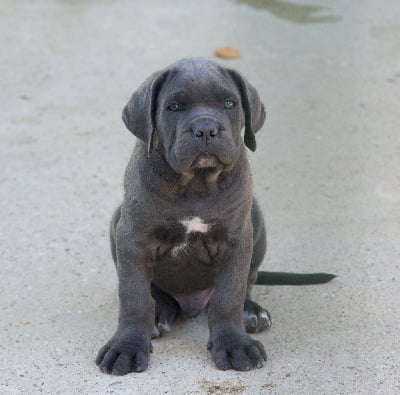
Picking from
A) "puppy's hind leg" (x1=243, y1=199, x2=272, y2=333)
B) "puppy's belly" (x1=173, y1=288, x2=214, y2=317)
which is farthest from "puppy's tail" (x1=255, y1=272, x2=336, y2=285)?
"puppy's belly" (x1=173, y1=288, x2=214, y2=317)

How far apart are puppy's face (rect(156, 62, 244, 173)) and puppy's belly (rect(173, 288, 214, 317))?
0.89 m

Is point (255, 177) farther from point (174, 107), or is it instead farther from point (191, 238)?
point (174, 107)

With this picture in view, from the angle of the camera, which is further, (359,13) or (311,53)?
(359,13)

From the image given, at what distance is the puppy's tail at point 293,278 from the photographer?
5.58 m

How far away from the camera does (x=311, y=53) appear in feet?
31.5

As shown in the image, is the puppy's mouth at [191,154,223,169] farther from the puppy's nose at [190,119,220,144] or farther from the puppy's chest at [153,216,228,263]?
the puppy's chest at [153,216,228,263]

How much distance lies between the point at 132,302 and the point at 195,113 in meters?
0.92

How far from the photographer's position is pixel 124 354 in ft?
15.2

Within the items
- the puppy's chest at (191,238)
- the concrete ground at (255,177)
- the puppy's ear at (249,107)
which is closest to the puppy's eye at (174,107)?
the puppy's ear at (249,107)

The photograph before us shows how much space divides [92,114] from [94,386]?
4280mm

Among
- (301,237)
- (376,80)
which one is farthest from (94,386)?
(376,80)

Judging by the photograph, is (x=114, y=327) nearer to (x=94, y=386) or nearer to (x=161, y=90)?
(x=94, y=386)

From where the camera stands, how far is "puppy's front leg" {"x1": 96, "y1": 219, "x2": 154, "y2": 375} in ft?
15.3

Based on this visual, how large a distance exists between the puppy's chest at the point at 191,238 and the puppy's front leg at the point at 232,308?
82mm
